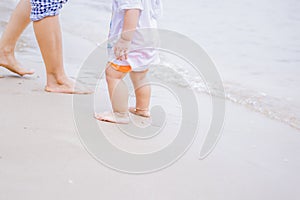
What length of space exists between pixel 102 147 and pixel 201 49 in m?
3.48

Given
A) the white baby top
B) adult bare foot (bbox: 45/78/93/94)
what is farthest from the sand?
the white baby top

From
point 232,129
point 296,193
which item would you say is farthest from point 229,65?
point 296,193

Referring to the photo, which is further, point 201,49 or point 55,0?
point 201,49

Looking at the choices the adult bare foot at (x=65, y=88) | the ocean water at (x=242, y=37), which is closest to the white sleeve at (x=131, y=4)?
the adult bare foot at (x=65, y=88)

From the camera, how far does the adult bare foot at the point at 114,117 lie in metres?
2.69

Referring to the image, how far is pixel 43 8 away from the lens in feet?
9.72

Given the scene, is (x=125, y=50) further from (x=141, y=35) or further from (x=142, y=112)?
(x=142, y=112)

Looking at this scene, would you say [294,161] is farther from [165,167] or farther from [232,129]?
[165,167]

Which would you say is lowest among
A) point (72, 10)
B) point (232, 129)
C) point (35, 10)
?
point (72, 10)

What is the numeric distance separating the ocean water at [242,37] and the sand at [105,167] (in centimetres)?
69

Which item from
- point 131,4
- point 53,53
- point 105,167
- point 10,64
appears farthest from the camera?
point 10,64

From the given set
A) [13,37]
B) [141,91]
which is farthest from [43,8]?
[141,91]

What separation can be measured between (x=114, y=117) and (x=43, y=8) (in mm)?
773

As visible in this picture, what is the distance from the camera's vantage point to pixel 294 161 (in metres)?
2.67
